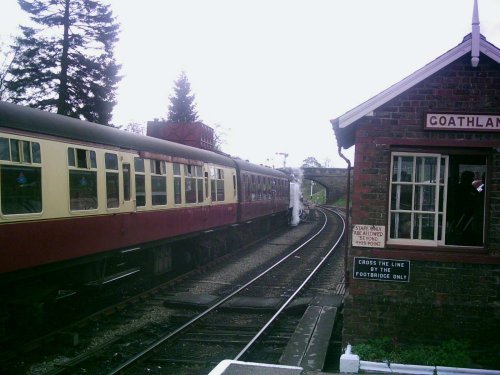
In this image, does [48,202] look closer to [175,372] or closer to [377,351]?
[175,372]

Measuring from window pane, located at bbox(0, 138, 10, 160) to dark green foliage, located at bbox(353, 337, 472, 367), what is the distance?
5111mm

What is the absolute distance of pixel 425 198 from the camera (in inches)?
268

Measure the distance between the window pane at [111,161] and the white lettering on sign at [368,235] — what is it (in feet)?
14.8

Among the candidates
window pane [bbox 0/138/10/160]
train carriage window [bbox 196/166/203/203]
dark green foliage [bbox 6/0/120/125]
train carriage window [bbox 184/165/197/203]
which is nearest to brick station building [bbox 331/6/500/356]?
window pane [bbox 0/138/10/160]

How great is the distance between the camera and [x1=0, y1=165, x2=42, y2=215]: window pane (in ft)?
20.5

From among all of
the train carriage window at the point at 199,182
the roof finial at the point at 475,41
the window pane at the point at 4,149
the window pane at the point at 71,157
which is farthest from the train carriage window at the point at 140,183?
the roof finial at the point at 475,41

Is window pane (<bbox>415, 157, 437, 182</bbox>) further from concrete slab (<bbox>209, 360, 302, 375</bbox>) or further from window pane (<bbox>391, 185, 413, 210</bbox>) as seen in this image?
concrete slab (<bbox>209, 360, 302, 375</bbox>)

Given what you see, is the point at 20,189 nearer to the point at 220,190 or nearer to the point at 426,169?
the point at 426,169

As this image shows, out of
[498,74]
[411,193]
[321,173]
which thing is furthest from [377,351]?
[321,173]

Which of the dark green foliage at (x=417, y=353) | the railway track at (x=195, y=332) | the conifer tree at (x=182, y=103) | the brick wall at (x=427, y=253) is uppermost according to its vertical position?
the conifer tree at (x=182, y=103)

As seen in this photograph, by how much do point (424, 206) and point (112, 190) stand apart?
5286 millimetres

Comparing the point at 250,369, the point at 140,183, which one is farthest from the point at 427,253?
the point at 140,183

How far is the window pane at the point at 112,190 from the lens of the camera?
28.8ft

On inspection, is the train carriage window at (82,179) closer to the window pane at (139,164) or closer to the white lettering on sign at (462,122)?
the window pane at (139,164)
